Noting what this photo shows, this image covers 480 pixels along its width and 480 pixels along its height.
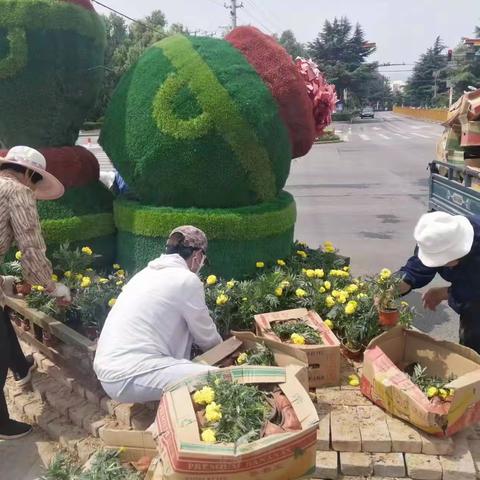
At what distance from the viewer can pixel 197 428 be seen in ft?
6.68

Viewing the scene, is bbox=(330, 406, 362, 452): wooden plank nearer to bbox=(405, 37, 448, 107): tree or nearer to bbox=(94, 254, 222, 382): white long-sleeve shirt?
bbox=(94, 254, 222, 382): white long-sleeve shirt

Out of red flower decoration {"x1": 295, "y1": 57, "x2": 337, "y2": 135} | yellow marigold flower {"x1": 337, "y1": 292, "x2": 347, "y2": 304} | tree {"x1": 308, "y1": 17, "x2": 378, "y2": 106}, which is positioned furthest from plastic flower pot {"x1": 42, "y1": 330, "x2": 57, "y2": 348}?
tree {"x1": 308, "y1": 17, "x2": 378, "y2": 106}

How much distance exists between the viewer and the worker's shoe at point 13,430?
312 centimetres

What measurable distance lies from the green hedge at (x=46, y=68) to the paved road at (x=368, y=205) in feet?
11.8

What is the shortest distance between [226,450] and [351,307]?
1.61 m

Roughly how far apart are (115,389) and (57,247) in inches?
78.7

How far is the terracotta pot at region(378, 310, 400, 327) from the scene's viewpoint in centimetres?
328

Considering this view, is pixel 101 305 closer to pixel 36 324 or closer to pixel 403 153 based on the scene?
pixel 36 324

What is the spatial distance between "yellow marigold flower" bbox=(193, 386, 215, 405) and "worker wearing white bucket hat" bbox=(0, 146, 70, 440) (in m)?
1.43

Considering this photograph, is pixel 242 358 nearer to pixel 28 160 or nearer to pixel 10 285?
pixel 28 160

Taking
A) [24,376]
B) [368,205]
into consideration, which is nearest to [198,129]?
[24,376]

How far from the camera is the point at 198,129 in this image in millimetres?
3848

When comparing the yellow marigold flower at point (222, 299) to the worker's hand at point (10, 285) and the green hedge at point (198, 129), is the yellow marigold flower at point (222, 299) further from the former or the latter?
the worker's hand at point (10, 285)

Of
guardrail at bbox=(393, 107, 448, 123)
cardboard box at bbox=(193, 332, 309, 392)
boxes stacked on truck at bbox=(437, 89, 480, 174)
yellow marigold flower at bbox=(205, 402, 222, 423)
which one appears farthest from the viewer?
guardrail at bbox=(393, 107, 448, 123)
